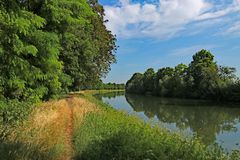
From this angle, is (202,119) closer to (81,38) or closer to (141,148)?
(81,38)

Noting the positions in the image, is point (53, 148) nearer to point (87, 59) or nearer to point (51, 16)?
point (51, 16)

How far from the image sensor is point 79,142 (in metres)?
10.2

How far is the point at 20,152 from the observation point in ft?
23.7

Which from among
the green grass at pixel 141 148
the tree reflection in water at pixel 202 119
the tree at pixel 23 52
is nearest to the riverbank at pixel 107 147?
the green grass at pixel 141 148

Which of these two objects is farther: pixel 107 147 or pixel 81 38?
pixel 81 38

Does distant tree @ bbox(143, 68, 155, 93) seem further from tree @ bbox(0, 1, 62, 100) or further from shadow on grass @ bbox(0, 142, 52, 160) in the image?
shadow on grass @ bbox(0, 142, 52, 160)

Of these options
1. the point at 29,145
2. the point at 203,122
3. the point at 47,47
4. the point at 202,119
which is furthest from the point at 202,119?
the point at 29,145

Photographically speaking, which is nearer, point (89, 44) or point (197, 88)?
point (89, 44)

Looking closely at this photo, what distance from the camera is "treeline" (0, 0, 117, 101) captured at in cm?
789

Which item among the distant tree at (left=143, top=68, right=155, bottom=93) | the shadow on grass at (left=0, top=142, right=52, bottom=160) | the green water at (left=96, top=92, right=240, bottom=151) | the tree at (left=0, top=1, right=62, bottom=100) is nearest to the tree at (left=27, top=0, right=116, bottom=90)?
the tree at (left=0, top=1, right=62, bottom=100)

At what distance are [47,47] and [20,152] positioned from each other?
906cm

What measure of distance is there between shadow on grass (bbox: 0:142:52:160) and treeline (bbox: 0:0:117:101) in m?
2.19

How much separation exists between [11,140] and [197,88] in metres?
66.3

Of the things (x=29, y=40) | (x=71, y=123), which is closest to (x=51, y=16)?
(x=29, y=40)
